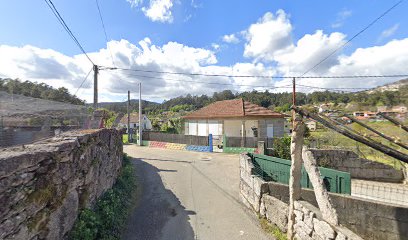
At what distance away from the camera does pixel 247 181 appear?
31.0 ft

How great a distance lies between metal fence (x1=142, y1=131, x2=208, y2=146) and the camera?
81.5 feet

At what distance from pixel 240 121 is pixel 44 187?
2306 centimetres

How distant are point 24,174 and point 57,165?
0.88m

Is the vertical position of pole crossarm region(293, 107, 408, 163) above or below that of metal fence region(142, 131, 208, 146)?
above

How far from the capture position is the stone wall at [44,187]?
3043 mm

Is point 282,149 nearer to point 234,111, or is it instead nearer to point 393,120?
point 393,120

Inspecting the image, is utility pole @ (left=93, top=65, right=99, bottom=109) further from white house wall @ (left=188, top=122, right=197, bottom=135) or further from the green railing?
white house wall @ (left=188, top=122, right=197, bottom=135)

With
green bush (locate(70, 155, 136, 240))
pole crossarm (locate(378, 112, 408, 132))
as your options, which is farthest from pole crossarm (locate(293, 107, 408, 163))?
green bush (locate(70, 155, 136, 240))

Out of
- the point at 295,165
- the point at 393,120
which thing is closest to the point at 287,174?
the point at 295,165

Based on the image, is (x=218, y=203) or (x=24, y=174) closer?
(x=24, y=174)

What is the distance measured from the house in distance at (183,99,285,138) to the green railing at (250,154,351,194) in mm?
13336

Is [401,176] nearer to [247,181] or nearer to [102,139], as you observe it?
[247,181]

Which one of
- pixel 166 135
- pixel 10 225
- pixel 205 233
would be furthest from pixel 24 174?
pixel 166 135

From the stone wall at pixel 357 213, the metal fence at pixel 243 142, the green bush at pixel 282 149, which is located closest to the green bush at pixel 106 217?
the stone wall at pixel 357 213
